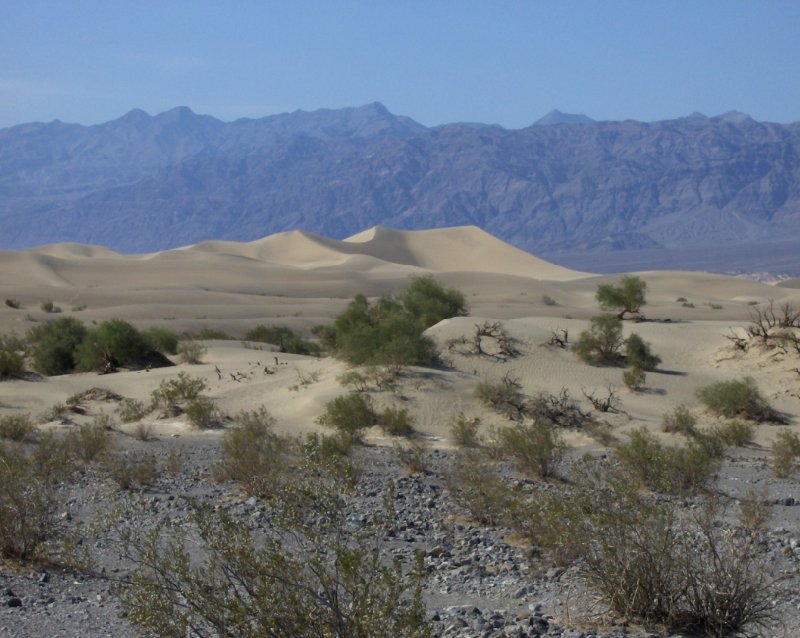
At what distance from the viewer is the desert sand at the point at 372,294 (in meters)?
22.9

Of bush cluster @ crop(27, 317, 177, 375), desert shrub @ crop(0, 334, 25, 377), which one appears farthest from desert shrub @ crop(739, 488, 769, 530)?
bush cluster @ crop(27, 317, 177, 375)

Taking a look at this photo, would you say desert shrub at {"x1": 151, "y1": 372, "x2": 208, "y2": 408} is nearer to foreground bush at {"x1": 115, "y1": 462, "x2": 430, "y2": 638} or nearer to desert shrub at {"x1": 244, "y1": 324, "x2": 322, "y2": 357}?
desert shrub at {"x1": 244, "y1": 324, "x2": 322, "y2": 357}

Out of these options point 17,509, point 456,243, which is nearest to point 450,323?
point 17,509

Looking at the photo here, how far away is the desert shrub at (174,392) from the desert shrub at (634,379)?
10.1m

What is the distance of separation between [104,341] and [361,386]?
10.0m

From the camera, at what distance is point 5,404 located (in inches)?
886

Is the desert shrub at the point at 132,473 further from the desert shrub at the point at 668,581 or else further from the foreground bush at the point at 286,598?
the desert shrub at the point at 668,581

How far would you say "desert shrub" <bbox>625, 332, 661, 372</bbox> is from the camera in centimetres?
2677

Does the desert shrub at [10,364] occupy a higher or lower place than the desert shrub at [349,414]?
higher

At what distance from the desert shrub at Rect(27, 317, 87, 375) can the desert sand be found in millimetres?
2509

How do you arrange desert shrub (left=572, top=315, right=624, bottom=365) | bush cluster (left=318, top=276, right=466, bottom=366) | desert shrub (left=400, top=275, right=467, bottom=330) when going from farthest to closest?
desert shrub (left=400, top=275, right=467, bottom=330) < desert shrub (left=572, top=315, right=624, bottom=365) < bush cluster (left=318, top=276, right=466, bottom=366)

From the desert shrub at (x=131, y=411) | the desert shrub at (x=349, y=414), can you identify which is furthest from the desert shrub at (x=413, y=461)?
the desert shrub at (x=131, y=411)

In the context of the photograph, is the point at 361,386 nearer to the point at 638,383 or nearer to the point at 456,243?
the point at 638,383

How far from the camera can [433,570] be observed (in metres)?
8.99
